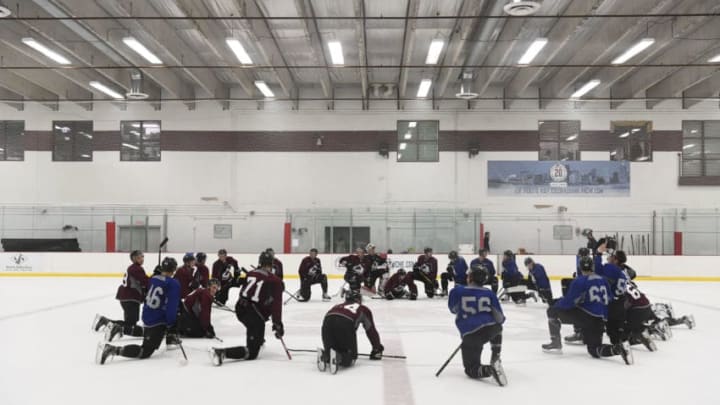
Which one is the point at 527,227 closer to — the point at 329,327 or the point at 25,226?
the point at 329,327

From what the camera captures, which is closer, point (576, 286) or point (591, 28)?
point (576, 286)

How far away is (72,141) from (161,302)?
2068 centimetres

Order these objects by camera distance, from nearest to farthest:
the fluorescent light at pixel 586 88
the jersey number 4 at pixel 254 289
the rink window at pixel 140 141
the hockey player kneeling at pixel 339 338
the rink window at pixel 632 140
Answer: the hockey player kneeling at pixel 339 338 → the jersey number 4 at pixel 254 289 → the fluorescent light at pixel 586 88 → the rink window at pixel 632 140 → the rink window at pixel 140 141

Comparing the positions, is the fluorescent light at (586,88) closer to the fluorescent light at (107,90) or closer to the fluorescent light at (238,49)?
the fluorescent light at (238,49)

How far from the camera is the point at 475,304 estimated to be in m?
5.68

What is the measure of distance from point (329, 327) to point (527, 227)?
18448 mm

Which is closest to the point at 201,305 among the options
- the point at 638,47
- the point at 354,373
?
the point at 354,373

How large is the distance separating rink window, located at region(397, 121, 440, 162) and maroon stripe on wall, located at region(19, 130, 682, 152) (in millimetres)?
290

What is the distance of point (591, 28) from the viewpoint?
56.3 feet

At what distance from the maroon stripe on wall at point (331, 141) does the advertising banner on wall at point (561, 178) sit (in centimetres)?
76

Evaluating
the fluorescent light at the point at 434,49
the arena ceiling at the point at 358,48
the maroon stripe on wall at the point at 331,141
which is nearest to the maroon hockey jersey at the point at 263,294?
the arena ceiling at the point at 358,48

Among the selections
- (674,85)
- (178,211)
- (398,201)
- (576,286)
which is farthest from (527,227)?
(576,286)

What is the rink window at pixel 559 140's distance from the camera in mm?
23672

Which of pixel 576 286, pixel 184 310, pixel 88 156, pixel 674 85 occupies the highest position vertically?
pixel 674 85
